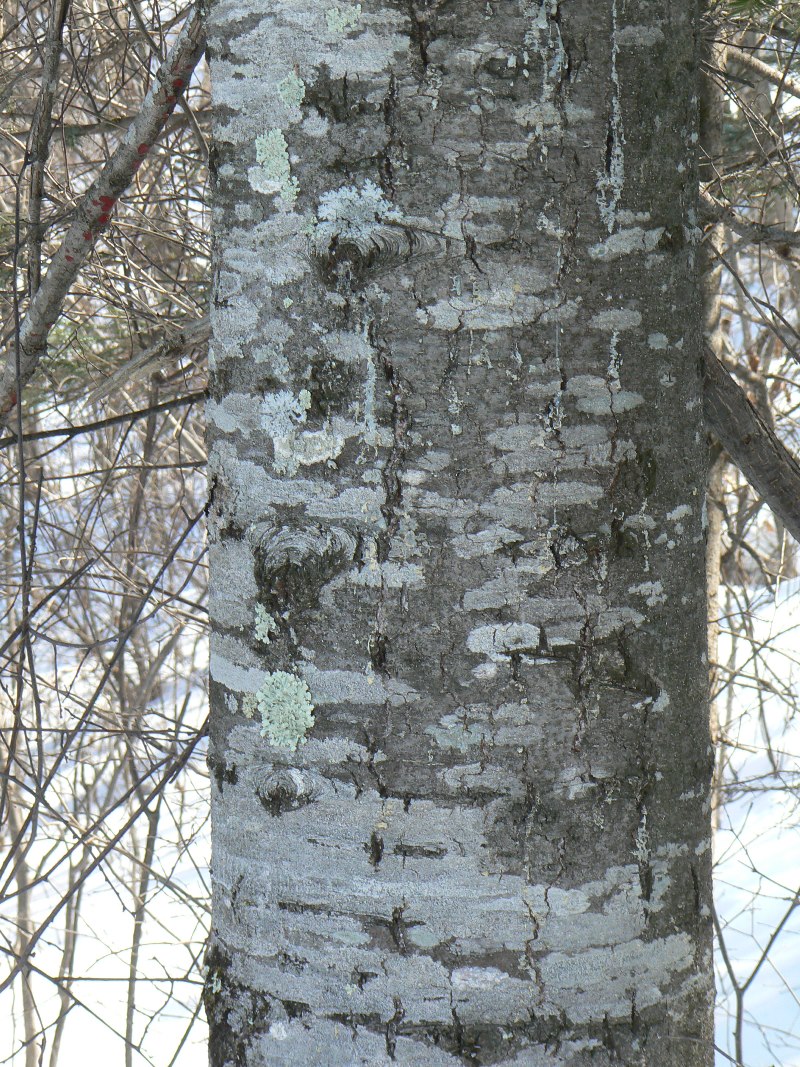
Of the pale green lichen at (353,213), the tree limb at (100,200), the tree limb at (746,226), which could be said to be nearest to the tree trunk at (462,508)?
the pale green lichen at (353,213)

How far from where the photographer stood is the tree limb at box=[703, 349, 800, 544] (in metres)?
1.03

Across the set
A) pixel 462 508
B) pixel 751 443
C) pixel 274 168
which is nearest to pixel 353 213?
pixel 274 168

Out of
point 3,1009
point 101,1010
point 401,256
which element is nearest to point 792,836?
point 101,1010

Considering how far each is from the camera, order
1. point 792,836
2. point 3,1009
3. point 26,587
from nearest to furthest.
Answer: point 26,587 → point 792,836 → point 3,1009

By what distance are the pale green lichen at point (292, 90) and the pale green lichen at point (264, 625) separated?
43 cm

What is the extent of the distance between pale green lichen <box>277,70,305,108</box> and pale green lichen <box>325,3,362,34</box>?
0.05 meters

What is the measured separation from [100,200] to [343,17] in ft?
1.58

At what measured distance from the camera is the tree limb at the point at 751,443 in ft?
3.39

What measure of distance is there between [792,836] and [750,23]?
10.9ft

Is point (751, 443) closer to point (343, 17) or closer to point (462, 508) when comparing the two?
point (462, 508)

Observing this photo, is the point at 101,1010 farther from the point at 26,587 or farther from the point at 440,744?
the point at 440,744

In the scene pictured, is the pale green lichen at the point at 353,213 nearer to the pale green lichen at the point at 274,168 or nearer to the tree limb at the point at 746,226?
the pale green lichen at the point at 274,168

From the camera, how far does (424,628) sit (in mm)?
754

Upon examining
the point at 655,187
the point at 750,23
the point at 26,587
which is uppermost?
the point at 750,23
